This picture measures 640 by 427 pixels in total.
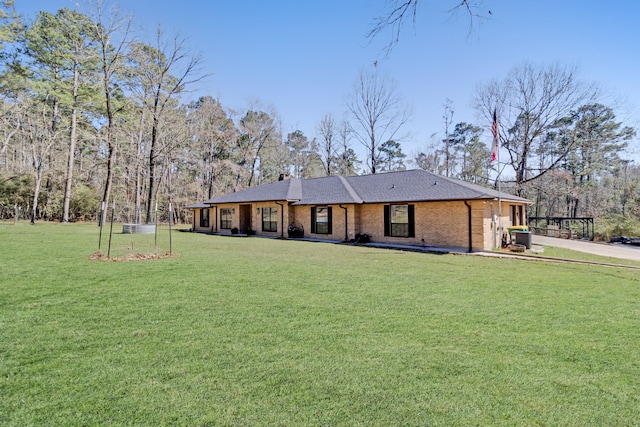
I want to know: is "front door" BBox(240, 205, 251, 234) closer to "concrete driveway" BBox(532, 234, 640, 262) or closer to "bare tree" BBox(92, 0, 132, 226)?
"bare tree" BBox(92, 0, 132, 226)

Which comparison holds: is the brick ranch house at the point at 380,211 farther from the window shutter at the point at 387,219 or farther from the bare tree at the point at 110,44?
the bare tree at the point at 110,44

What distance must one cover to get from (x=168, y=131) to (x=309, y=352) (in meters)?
27.9

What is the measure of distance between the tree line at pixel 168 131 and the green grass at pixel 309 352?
17.7m

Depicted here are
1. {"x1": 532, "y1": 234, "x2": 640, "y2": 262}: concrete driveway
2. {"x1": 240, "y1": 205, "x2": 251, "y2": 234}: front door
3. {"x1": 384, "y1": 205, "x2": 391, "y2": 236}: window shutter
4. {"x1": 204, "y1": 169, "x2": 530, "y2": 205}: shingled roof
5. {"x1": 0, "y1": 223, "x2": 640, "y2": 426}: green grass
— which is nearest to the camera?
{"x1": 0, "y1": 223, "x2": 640, "y2": 426}: green grass

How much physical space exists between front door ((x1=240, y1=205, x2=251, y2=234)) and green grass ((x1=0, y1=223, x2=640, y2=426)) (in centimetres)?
1456

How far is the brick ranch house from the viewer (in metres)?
13.3

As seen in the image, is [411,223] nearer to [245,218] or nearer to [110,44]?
[245,218]

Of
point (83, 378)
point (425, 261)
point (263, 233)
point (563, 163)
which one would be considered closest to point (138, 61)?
point (263, 233)

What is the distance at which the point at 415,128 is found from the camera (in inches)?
1164

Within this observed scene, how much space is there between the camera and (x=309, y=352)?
3.26 meters

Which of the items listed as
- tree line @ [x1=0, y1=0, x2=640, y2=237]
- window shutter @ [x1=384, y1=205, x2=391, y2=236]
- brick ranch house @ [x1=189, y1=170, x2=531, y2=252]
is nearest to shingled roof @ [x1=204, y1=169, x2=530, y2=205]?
brick ranch house @ [x1=189, y1=170, x2=531, y2=252]

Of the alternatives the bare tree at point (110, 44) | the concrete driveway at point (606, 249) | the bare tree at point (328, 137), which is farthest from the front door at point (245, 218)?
the concrete driveway at point (606, 249)

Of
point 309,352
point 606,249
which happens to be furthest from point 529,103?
point 309,352

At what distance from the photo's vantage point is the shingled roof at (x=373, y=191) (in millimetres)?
13922
